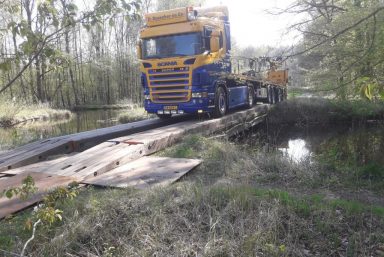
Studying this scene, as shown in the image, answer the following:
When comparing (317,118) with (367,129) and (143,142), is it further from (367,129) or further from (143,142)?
(143,142)

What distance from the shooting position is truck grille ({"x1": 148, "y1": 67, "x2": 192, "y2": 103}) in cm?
1090

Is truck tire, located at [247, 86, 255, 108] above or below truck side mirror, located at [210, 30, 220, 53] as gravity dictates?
below

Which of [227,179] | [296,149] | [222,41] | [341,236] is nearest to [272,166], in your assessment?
[227,179]

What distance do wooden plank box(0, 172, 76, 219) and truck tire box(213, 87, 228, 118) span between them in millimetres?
6838

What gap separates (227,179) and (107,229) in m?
2.44

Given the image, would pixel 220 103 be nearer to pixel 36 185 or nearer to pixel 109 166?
pixel 109 166

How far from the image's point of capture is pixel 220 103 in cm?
1217

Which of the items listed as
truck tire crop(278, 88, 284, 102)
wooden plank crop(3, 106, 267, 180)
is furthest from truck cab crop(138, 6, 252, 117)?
truck tire crop(278, 88, 284, 102)

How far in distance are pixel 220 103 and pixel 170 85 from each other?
6.54ft

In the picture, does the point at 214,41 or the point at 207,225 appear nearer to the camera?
the point at 207,225

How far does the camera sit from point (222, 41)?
12.3 meters

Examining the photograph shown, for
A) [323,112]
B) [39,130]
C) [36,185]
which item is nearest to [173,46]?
[36,185]

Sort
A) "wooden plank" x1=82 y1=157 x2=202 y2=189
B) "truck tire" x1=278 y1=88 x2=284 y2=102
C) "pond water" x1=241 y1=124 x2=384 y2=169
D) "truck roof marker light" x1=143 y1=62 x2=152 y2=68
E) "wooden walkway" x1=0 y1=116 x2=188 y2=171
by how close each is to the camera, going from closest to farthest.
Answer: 1. "wooden plank" x1=82 y1=157 x2=202 y2=189
2. "wooden walkway" x1=0 y1=116 x2=188 y2=171
3. "pond water" x1=241 y1=124 x2=384 y2=169
4. "truck roof marker light" x1=143 y1=62 x2=152 y2=68
5. "truck tire" x1=278 y1=88 x2=284 y2=102

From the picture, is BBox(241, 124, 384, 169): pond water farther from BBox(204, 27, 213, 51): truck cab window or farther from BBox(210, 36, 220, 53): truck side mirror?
BBox(204, 27, 213, 51): truck cab window
